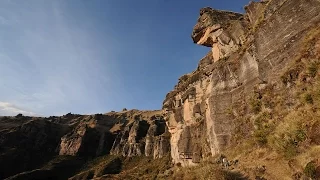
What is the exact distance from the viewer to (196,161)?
27766 millimetres

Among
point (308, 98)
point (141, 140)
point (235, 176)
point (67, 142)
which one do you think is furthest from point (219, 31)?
point (67, 142)

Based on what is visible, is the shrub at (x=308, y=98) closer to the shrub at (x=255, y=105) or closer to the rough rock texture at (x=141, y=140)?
the shrub at (x=255, y=105)

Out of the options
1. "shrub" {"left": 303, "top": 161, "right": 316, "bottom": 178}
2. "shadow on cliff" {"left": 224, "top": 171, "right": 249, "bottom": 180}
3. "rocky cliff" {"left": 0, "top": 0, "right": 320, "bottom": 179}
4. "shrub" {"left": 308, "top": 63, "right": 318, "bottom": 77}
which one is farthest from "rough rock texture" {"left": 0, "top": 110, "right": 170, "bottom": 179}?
"shrub" {"left": 303, "top": 161, "right": 316, "bottom": 178}

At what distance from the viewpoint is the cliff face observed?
1545 cm

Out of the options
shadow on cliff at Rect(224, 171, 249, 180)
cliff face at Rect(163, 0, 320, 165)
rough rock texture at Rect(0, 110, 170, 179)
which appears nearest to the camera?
shadow on cliff at Rect(224, 171, 249, 180)

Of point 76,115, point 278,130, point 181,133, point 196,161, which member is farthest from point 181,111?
point 76,115

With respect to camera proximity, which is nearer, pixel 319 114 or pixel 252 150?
pixel 319 114

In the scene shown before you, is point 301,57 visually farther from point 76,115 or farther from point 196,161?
point 76,115

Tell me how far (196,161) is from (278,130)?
1700cm

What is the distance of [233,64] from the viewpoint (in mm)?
21656

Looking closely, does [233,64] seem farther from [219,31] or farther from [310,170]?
[310,170]

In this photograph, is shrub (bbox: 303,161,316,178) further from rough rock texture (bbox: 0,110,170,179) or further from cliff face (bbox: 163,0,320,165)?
rough rock texture (bbox: 0,110,170,179)

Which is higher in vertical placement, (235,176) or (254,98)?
(254,98)

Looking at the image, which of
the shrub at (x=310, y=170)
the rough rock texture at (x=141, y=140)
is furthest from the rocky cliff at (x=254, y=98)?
the rough rock texture at (x=141, y=140)
